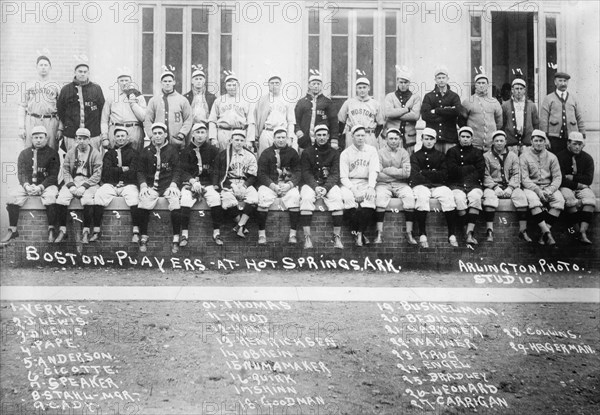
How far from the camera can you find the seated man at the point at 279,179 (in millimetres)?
4074

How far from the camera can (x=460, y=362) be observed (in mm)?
3055

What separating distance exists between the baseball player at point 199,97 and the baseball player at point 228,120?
0.05m

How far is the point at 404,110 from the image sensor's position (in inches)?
176

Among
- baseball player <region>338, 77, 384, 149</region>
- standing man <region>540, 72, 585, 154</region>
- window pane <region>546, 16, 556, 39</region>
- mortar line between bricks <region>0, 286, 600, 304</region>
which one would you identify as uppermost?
window pane <region>546, 16, 556, 39</region>

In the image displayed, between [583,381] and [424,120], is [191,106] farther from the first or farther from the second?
[583,381]

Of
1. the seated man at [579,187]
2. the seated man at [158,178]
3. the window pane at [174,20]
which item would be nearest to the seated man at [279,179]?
the seated man at [158,178]

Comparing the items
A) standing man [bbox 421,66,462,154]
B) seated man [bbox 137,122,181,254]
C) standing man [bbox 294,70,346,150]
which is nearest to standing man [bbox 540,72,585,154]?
standing man [bbox 421,66,462,154]

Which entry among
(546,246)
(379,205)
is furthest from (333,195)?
(546,246)

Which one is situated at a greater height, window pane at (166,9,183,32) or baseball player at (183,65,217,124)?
window pane at (166,9,183,32)

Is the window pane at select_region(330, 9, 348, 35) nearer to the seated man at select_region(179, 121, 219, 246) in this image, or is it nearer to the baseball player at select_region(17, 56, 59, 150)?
the seated man at select_region(179, 121, 219, 246)

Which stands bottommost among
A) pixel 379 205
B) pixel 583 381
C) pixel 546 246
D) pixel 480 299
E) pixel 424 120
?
pixel 583 381

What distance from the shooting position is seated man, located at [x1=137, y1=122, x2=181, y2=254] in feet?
12.7

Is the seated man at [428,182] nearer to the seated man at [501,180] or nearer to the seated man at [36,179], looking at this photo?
the seated man at [501,180]

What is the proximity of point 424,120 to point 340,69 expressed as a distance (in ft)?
3.75
